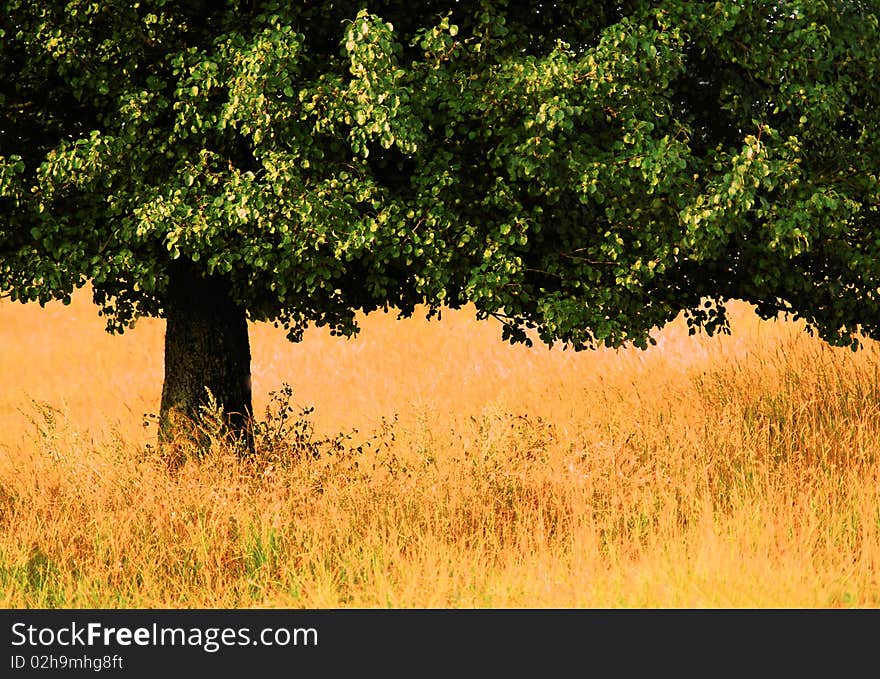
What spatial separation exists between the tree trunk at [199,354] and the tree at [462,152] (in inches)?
42.0

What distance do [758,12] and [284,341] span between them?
16.0 meters

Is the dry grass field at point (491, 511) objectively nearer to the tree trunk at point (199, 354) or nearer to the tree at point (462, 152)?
the tree trunk at point (199, 354)

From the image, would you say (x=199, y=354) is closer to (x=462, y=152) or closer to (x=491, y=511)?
(x=462, y=152)

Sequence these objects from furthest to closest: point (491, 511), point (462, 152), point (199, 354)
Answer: point (199, 354), point (462, 152), point (491, 511)

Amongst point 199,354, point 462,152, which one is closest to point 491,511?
point 462,152

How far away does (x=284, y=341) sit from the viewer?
24.7 m

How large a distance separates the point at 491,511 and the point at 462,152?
134 inches

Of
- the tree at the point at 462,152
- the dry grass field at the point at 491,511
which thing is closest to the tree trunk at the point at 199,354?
the dry grass field at the point at 491,511

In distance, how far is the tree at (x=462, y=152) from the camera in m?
9.57

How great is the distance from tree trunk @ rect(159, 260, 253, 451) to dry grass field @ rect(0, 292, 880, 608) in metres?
0.56

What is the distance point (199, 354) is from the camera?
41.7 ft

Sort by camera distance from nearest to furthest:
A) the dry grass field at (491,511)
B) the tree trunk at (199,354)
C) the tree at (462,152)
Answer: the dry grass field at (491,511)
the tree at (462,152)
the tree trunk at (199,354)

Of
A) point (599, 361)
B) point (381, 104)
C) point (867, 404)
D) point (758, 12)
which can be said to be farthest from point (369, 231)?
point (599, 361)
